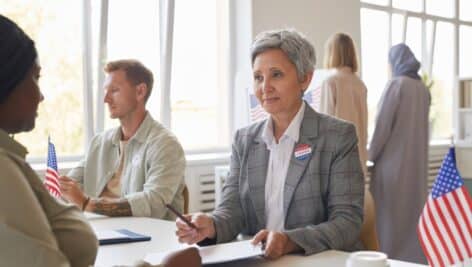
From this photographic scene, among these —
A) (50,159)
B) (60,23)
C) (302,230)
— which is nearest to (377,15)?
(60,23)

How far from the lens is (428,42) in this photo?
7.57 m

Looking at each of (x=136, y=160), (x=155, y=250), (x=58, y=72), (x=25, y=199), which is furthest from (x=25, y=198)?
(x=58, y=72)

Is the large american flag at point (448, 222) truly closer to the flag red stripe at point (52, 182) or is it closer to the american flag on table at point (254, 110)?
the flag red stripe at point (52, 182)

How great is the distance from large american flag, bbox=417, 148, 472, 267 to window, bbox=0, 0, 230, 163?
9.77 ft

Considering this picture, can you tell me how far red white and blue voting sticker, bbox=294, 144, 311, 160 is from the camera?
2.07 m

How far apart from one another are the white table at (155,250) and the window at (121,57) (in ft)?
6.21

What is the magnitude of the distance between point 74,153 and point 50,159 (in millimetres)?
2001

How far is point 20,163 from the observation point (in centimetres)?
112

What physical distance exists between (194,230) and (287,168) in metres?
0.40

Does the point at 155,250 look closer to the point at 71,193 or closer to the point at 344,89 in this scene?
the point at 71,193

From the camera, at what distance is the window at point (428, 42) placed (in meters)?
6.83

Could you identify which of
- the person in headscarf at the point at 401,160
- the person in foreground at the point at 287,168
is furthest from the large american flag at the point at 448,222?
the person in headscarf at the point at 401,160

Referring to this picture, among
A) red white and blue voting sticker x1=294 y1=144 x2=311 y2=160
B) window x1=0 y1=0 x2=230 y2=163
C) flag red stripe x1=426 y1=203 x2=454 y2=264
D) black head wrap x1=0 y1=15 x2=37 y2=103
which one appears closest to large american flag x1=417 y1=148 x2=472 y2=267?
flag red stripe x1=426 y1=203 x2=454 y2=264

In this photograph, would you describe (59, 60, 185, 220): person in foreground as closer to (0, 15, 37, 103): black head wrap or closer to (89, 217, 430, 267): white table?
(89, 217, 430, 267): white table
